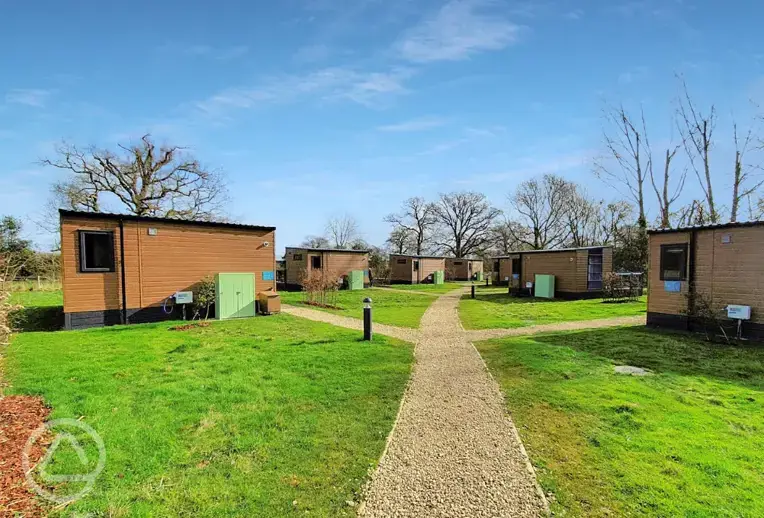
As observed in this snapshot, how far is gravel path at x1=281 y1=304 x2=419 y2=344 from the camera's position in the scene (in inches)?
408

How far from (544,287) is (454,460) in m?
20.4

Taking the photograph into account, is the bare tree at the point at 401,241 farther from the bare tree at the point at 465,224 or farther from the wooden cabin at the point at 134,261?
the wooden cabin at the point at 134,261

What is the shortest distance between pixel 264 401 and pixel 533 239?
4269 cm

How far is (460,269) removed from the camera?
45375 mm

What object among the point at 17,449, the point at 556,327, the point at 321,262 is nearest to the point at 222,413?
the point at 17,449

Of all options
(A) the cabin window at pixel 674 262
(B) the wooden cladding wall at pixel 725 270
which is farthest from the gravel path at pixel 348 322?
(B) the wooden cladding wall at pixel 725 270

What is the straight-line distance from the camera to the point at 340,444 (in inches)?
156

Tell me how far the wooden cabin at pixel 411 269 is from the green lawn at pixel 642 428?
1140 inches

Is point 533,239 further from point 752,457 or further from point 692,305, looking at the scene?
point 752,457

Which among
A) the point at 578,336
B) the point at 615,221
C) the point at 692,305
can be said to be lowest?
the point at 578,336

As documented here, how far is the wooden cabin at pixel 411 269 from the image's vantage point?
3697 cm

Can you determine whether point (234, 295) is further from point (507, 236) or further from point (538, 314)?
point (507, 236)

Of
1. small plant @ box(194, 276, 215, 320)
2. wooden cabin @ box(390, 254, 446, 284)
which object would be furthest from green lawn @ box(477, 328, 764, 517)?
wooden cabin @ box(390, 254, 446, 284)

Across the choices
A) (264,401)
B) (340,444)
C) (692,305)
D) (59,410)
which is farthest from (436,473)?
(692,305)
